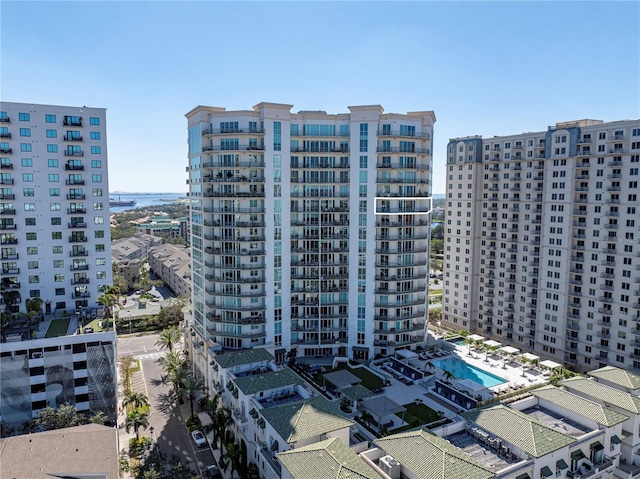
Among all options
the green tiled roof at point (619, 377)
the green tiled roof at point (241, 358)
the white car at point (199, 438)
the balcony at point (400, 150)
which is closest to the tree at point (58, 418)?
the white car at point (199, 438)

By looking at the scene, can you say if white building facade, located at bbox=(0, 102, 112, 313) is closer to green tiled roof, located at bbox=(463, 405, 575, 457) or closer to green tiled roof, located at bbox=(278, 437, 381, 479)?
green tiled roof, located at bbox=(278, 437, 381, 479)

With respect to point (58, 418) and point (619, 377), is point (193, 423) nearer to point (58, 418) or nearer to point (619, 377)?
point (58, 418)

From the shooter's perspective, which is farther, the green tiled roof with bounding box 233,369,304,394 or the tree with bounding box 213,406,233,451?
the tree with bounding box 213,406,233,451

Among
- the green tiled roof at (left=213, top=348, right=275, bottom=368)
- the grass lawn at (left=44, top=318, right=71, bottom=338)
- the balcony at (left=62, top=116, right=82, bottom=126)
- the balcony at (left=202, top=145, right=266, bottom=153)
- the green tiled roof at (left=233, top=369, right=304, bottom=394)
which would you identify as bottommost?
the green tiled roof at (left=233, top=369, right=304, bottom=394)

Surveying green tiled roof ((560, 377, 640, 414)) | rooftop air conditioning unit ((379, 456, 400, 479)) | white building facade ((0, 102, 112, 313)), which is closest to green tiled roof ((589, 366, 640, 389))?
green tiled roof ((560, 377, 640, 414))

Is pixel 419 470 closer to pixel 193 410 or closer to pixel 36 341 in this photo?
pixel 193 410

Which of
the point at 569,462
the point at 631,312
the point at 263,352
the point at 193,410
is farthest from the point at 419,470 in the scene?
the point at 631,312

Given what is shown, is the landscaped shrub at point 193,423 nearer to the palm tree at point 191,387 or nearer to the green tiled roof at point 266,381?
the palm tree at point 191,387
